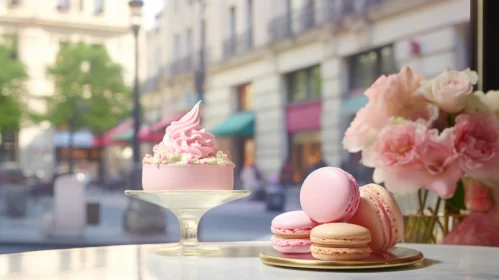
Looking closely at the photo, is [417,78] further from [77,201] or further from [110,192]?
[110,192]

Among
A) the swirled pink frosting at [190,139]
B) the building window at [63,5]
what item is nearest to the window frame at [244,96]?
the building window at [63,5]

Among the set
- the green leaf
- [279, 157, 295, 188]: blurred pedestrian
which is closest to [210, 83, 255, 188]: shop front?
[279, 157, 295, 188]: blurred pedestrian

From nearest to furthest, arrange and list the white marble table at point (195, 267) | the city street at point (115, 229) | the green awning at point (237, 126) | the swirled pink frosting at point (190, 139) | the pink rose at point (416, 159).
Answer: the white marble table at point (195, 267) < the swirled pink frosting at point (190, 139) < the pink rose at point (416, 159) < the city street at point (115, 229) < the green awning at point (237, 126)

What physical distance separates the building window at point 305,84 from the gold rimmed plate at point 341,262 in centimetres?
616

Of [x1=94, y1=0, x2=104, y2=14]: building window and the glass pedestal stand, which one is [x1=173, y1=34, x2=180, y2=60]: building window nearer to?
Answer: [x1=94, y1=0, x2=104, y2=14]: building window

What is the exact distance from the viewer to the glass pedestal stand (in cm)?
84

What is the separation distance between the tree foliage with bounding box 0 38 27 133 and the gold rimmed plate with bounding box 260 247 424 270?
622 cm

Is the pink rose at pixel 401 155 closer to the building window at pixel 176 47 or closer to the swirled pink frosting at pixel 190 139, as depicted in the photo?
the swirled pink frosting at pixel 190 139

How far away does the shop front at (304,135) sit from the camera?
6949 mm

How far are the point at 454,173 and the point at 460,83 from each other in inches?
5.8

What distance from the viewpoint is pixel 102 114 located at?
724cm

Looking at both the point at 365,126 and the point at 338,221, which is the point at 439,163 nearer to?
the point at 365,126

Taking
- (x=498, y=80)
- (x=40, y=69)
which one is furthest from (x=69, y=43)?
(x=498, y=80)

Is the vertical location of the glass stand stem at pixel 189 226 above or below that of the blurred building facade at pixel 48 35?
below
